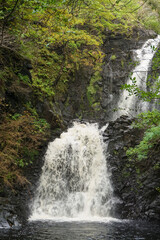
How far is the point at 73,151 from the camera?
11.4 m

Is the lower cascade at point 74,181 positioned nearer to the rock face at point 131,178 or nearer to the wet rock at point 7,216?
the rock face at point 131,178

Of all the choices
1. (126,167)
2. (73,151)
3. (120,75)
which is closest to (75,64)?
(120,75)

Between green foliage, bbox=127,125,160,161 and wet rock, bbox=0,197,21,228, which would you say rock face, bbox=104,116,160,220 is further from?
wet rock, bbox=0,197,21,228

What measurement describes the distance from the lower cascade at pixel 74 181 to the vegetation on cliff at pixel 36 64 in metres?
1.10

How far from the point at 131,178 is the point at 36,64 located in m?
7.61

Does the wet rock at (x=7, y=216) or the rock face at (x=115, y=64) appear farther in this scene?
the rock face at (x=115, y=64)

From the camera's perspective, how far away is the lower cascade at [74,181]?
31.2 ft

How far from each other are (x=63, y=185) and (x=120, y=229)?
12.9 feet

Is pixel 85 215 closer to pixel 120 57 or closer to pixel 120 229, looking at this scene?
pixel 120 229

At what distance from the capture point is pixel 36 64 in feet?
41.5

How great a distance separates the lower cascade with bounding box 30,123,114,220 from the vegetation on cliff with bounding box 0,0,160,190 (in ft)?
3.61

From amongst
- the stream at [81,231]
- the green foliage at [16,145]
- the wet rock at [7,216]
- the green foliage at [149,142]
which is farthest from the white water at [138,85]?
the wet rock at [7,216]

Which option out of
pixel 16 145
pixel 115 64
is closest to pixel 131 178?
pixel 16 145

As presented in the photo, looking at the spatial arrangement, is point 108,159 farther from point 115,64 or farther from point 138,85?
point 115,64
